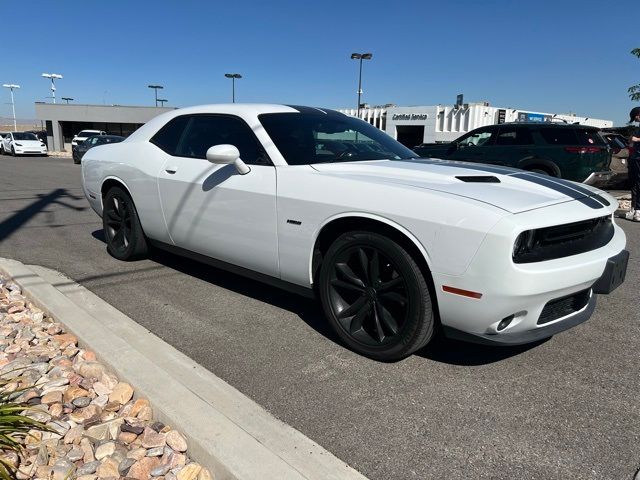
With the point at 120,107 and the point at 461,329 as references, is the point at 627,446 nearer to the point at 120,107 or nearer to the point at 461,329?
the point at 461,329

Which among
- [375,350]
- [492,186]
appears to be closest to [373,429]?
[375,350]

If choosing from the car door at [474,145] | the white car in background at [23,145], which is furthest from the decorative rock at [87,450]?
the white car in background at [23,145]

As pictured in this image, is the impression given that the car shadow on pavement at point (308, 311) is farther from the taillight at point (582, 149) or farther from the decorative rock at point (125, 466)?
the taillight at point (582, 149)

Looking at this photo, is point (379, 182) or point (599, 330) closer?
point (379, 182)

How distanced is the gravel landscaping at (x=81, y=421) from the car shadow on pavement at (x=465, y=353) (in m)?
1.65

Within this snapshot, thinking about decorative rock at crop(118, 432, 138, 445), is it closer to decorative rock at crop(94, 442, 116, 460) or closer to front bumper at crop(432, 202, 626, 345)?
decorative rock at crop(94, 442, 116, 460)

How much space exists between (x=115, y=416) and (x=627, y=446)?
2.41m

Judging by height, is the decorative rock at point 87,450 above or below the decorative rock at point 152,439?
below

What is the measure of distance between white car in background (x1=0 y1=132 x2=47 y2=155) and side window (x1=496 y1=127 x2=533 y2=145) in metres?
30.0

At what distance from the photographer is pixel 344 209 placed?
2984mm

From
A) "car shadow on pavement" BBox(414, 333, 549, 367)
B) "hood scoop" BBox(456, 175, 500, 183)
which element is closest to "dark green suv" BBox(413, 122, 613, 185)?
"hood scoop" BBox(456, 175, 500, 183)

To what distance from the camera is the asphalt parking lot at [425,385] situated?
86.2 inches

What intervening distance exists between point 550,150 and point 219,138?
7954 mm

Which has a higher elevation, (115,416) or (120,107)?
(120,107)
